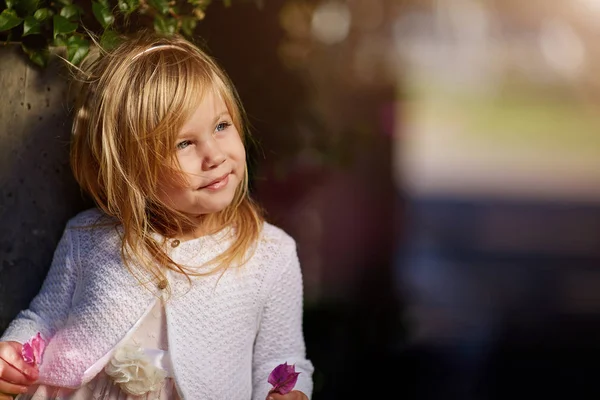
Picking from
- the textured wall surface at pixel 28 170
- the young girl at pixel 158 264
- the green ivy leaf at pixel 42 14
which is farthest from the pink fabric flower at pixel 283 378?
the green ivy leaf at pixel 42 14

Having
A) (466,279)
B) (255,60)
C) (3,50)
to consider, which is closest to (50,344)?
(3,50)

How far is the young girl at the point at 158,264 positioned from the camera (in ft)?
5.63

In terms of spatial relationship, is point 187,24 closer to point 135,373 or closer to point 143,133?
point 143,133

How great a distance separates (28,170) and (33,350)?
0.40 m

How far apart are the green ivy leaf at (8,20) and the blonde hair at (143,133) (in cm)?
16

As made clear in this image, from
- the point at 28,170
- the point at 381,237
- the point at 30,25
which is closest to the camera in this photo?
the point at 30,25

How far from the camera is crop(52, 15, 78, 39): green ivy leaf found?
180cm

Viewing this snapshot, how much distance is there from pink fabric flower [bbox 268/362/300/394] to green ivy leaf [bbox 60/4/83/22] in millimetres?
816

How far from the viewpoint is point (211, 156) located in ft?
5.58

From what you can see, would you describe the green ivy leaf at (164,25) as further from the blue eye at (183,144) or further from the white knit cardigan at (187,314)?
the white knit cardigan at (187,314)

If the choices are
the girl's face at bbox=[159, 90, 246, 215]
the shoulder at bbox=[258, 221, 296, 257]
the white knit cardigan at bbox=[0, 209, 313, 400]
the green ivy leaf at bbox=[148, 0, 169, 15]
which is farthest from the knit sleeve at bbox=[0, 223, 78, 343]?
the green ivy leaf at bbox=[148, 0, 169, 15]

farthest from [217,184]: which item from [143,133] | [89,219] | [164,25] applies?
[164,25]

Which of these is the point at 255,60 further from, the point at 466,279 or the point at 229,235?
the point at 466,279

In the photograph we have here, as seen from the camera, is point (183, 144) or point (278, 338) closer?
point (183, 144)
